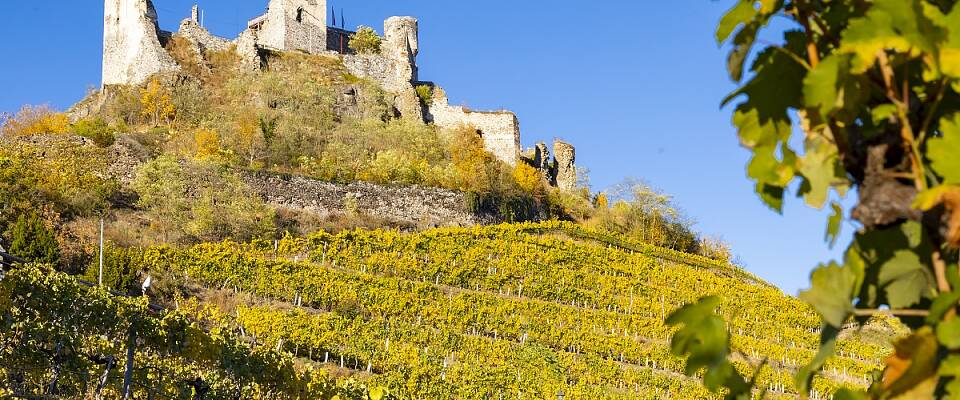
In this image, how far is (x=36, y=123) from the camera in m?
33.6

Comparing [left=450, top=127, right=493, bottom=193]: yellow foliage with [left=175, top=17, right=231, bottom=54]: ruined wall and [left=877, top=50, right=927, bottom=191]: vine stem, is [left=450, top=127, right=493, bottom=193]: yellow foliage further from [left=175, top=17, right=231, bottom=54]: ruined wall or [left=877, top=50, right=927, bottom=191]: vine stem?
[left=877, top=50, right=927, bottom=191]: vine stem

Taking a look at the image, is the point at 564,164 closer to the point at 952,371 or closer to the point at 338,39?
the point at 338,39

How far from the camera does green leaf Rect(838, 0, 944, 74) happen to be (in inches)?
46.8

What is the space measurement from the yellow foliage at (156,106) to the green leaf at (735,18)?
111ft

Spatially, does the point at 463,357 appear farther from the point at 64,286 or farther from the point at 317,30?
the point at 317,30

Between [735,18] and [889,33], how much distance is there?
0.71 ft

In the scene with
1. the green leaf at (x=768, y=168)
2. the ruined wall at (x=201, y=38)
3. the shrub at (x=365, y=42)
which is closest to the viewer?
the green leaf at (x=768, y=168)

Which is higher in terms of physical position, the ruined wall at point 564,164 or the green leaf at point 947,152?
the ruined wall at point 564,164

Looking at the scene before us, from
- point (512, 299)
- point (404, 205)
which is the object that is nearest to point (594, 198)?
point (404, 205)

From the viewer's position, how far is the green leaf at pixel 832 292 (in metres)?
1.25

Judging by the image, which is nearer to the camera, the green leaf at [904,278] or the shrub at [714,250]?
the green leaf at [904,278]

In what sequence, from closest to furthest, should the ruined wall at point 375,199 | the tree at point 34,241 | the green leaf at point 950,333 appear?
the green leaf at point 950,333, the tree at point 34,241, the ruined wall at point 375,199

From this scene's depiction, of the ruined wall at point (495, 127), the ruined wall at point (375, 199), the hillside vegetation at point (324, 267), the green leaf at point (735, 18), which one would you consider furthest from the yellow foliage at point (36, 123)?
Answer: the green leaf at point (735, 18)

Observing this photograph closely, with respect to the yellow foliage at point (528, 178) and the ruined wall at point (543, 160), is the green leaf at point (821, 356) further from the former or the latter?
the ruined wall at point (543, 160)
